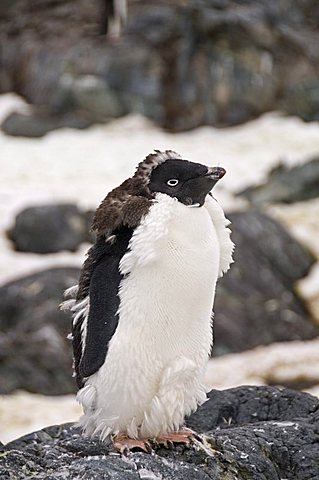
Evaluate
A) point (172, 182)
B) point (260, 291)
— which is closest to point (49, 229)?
point (260, 291)

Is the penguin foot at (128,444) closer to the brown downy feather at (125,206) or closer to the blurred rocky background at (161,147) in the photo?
the brown downy feather at (125,206)

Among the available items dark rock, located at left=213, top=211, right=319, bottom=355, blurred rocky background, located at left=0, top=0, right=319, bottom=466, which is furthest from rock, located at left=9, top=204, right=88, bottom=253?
dark rock, located at left=213, top=211, right=319, bottom=355

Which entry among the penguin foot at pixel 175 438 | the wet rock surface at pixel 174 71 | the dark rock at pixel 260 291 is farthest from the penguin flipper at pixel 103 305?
the wet rock surface at pixel 174 71

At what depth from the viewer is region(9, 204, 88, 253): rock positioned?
1272 cm

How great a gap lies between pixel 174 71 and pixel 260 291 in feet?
22.9

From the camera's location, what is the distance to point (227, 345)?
35.3 ft

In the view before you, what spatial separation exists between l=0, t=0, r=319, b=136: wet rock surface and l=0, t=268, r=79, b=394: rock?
6862 mm

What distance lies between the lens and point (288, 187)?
1498 cm

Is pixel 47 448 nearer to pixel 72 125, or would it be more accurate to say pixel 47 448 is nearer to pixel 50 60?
pixel 72 125

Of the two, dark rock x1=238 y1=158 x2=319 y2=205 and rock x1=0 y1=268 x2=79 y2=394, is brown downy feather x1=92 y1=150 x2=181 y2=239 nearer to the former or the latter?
rock x1=0 y1=268 x2=79 y2=394

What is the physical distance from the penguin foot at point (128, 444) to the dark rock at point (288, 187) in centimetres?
1069

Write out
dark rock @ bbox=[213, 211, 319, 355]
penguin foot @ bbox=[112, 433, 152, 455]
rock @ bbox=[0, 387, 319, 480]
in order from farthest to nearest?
dark rock @ bbox=[213, 211, 319, 355] → penguin foot @ bbox=[112, 433, 152, 455] → rock @ bbox=[0, 387, 319, 480]

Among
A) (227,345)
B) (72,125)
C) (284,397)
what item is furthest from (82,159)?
(284,397)

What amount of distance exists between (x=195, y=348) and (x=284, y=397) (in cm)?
106
